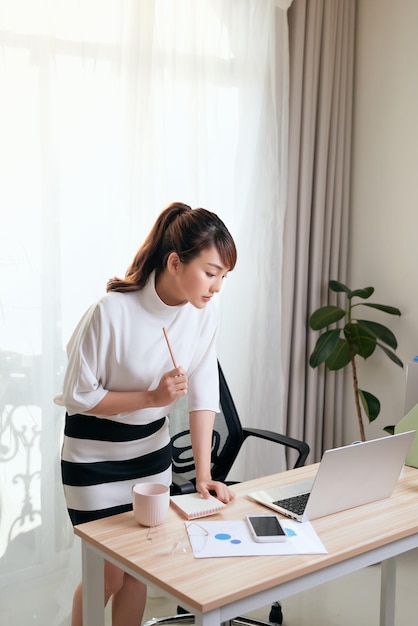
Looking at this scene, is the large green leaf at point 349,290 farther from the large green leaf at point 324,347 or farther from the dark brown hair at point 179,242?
the dark brown hair at point 179,242

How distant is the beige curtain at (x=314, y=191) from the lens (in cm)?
325

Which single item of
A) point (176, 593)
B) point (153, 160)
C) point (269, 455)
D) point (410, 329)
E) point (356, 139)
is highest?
point (356, 139)

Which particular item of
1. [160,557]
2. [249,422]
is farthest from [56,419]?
[160,557]

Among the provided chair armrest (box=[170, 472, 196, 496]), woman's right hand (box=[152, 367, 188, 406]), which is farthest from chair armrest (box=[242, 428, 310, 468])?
woman's right hand (box=[152, 367, 188, 406])

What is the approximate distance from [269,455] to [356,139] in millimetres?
1547

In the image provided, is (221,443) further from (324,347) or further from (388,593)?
(324,347)

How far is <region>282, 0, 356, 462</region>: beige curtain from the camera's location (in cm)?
325

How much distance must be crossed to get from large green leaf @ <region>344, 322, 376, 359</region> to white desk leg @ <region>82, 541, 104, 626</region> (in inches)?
74.4

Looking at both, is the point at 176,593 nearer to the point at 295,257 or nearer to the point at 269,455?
the point at 269,455

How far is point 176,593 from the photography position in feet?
4.45

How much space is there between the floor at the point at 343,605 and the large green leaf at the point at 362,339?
0.93 metres

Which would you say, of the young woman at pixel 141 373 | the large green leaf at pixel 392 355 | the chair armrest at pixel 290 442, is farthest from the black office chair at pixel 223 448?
the large green leaf at pixel 392 355

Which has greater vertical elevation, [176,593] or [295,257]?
[295,257]

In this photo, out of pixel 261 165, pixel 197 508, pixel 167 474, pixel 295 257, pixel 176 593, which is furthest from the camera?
pixel 295 257
